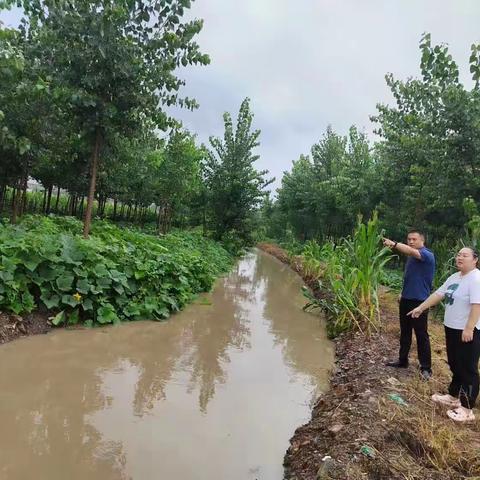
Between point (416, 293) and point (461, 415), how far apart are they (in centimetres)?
159

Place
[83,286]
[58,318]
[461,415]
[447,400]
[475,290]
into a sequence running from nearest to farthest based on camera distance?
[461,415] → [475,290] → [447,400] → [58,318] → [83,286]

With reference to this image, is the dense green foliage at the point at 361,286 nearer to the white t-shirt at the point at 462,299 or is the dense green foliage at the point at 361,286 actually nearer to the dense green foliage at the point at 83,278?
the white t-shirt at the point at 462,299

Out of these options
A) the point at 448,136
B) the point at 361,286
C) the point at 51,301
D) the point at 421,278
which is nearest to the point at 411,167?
the point at 448,136

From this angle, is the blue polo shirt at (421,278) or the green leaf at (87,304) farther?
the green leaf at (87,304)

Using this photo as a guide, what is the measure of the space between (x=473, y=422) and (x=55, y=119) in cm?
978

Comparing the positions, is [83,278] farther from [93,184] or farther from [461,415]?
[461,415]

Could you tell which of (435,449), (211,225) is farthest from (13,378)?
(211,225)

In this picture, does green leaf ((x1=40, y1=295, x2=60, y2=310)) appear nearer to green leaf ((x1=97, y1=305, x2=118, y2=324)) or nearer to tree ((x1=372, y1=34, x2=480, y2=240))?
green leaf ((x1=97, y1=305, x2=118, y2=324))

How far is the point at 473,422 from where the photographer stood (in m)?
3.93

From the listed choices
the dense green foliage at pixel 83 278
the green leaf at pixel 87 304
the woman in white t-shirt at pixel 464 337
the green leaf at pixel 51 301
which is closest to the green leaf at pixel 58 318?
the dense green foliage at pixel 83 278

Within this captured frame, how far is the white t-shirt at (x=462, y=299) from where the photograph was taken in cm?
410

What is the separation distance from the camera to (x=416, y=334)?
17.1 feet

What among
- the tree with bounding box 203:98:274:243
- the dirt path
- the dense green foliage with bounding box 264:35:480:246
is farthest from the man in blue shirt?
the tree with bounding box 203:98:274:243

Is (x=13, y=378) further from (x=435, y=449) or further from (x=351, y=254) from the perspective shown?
(x=351, y=254)
